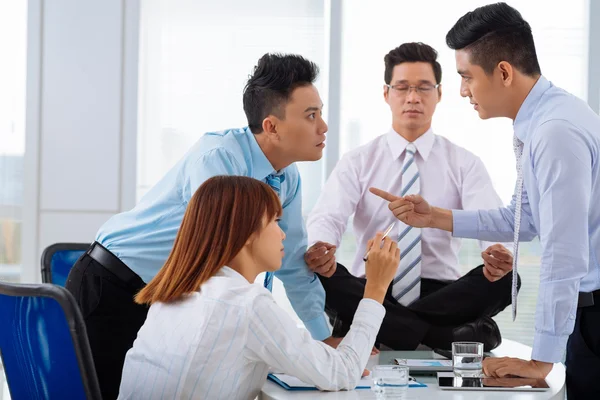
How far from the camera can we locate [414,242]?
3.12m

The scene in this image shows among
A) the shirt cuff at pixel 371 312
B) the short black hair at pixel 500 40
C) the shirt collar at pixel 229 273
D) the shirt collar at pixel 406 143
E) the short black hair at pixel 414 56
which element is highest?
the short black hair at pixel 414 56

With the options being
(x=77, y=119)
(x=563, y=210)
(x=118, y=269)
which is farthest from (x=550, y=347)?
(x=77, y=119)

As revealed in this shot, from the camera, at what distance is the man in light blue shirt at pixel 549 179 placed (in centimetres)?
188

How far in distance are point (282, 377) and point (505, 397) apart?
21.1 inches

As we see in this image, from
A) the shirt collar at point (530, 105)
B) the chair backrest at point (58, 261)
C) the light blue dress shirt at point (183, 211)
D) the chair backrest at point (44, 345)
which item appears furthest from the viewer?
the chair backrest at point (58, 261)

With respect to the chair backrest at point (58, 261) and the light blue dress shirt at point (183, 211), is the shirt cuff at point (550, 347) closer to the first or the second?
the light blue dress shirt at point (183, 211)

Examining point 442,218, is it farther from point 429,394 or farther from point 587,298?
point 429,394

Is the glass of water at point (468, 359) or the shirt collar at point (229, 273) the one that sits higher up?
the shirt collar at point (229, 273)

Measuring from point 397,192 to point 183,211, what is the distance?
117cm

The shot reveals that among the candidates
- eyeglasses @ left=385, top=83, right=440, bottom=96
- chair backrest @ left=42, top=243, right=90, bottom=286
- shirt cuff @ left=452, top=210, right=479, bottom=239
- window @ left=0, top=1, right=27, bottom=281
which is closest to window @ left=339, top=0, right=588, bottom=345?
eyeglasses @ left=385, top=83, right=440, bottom=96

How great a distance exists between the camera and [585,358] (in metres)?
2.05

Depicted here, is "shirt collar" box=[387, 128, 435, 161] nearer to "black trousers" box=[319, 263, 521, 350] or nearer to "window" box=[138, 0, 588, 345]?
"black trousers" box=[319, 263, 521, 350]

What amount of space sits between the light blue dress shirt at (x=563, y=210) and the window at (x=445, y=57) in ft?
9.21

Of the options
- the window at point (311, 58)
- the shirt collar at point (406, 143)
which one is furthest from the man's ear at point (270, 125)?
the window at point (311, 58)
